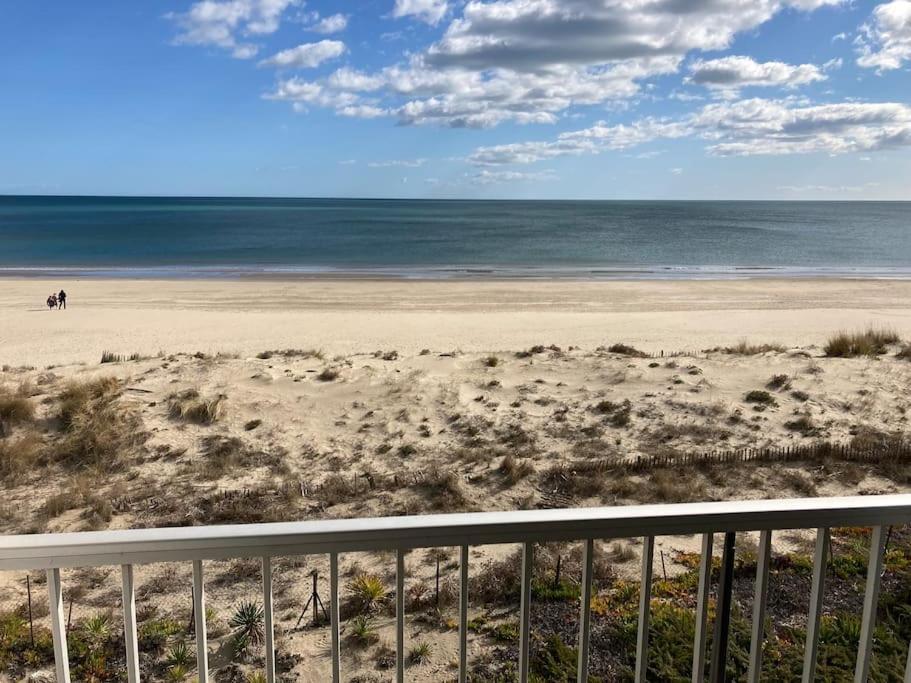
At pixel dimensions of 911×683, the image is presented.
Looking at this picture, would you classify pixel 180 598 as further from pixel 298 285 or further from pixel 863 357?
pixel 298 285

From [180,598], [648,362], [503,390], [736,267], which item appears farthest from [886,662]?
[736,267]

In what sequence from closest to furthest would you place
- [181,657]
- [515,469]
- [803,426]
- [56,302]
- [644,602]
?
[644,602] → [181,657] → [515,469] → [803,426] → [56,302]

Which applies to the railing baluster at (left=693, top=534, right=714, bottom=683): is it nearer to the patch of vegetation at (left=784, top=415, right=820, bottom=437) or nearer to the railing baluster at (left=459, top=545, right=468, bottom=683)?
the railing baluster at (left=459, top=545, right=468, bottom=683)

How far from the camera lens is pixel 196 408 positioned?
9.41 metres

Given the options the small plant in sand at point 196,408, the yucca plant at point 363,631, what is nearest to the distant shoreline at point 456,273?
the small plant in sand at point 196,408

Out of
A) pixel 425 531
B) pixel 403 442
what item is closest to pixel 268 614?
pixel 425 531

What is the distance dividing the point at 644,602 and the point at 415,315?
71.0 feet

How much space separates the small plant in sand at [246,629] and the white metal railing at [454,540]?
100 inches

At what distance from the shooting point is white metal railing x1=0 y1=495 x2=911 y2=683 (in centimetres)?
184

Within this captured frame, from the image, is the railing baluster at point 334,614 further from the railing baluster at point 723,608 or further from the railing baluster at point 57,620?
the railing baluster at point 723,608

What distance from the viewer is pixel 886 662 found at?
3436mm

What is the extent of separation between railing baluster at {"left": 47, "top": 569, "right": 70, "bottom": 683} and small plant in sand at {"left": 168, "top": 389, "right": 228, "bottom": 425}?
24.7 feet

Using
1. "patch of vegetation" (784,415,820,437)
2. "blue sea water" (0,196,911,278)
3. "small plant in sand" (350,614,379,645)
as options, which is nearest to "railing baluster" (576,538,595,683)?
"small plant in sand" (350,614,379,645)

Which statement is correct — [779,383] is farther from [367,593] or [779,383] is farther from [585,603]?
[585,603]
